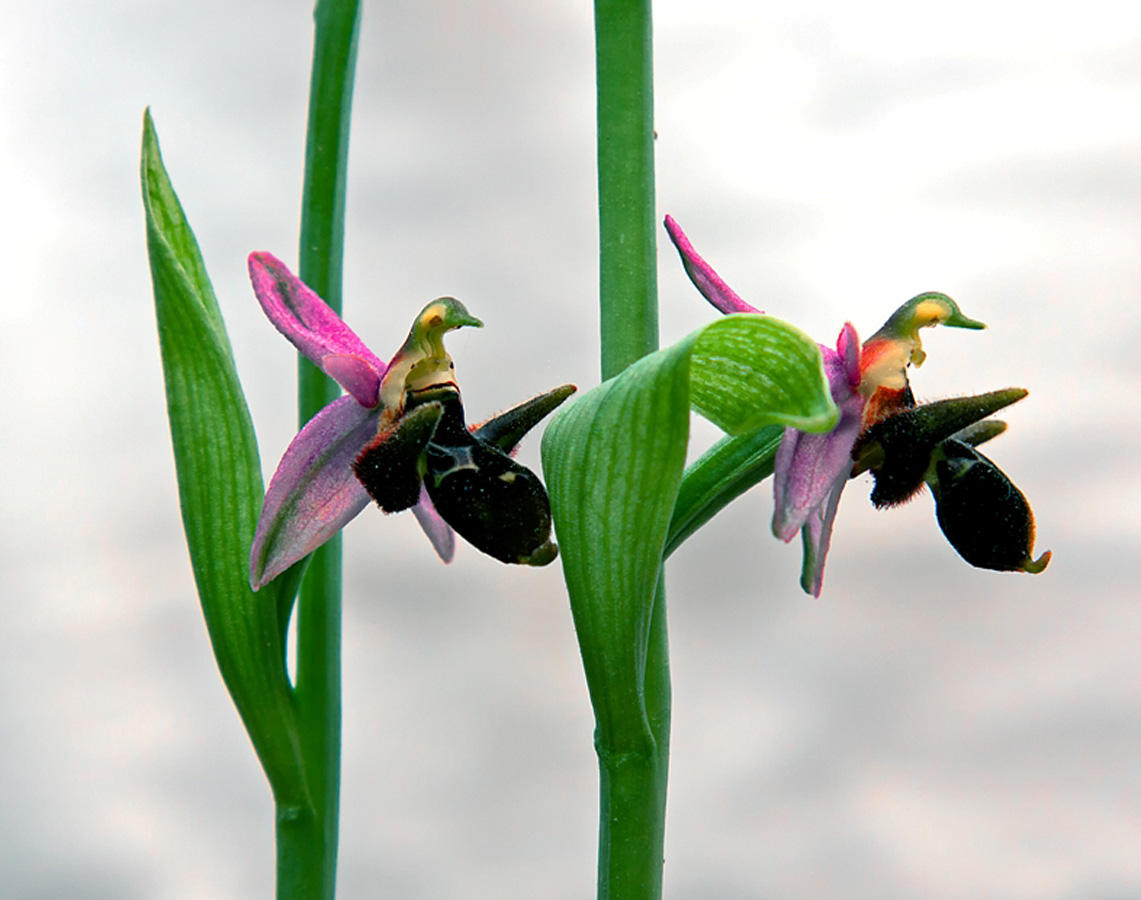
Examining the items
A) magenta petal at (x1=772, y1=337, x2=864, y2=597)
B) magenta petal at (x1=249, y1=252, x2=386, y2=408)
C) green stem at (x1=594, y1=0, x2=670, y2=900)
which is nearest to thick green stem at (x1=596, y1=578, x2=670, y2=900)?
green stem at (x1=594, y1=0, x2=670, y2=900)

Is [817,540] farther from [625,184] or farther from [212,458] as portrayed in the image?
[212,458]

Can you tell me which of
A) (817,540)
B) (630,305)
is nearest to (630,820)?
(817,540)

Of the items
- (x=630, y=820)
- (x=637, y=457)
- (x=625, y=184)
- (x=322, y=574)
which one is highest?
(x=625, y=184)

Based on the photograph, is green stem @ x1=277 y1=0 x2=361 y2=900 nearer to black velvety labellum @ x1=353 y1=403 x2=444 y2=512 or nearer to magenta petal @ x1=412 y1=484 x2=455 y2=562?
magenta petal @ x1=412 y1=484 x2=455 y2=562

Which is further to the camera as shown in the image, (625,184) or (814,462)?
(625,184)

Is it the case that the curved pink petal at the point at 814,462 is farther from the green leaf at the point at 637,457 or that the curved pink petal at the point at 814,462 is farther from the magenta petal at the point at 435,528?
the magenta petal at the point at 435,528

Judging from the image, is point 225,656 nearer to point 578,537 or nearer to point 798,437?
point 578,537

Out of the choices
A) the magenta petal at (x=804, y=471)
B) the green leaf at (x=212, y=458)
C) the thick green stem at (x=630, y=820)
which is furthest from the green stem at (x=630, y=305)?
the green leaf at (x=212, y=458)
